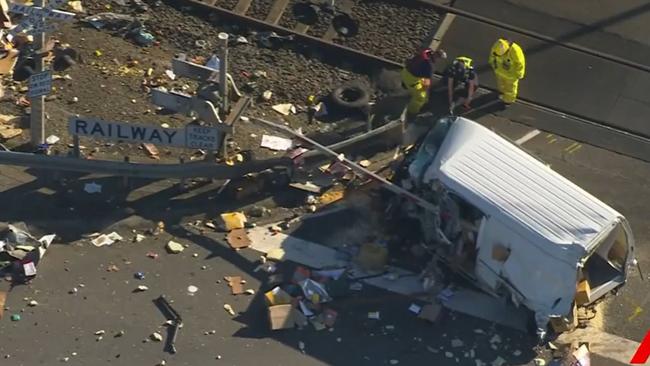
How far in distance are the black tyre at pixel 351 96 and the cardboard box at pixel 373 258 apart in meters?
2.86

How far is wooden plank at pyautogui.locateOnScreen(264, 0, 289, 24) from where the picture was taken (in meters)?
17.2

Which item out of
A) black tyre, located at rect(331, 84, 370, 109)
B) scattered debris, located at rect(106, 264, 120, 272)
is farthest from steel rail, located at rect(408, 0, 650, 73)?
scattered debris, located at rect(106, 264, 120, 272)

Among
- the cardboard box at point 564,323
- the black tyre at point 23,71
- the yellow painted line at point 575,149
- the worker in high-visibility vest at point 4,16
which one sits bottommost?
the cardboard box at point 564,323

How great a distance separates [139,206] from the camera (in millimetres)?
14055

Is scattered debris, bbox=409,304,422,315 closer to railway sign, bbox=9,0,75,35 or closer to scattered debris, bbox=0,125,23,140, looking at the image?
railway sign, bbox=9,0,75,35

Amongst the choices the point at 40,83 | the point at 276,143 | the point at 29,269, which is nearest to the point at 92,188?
the point at 40,83

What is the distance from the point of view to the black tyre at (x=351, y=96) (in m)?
15.7

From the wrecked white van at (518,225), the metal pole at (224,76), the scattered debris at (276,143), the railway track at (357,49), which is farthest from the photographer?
the railway track at (357,49)

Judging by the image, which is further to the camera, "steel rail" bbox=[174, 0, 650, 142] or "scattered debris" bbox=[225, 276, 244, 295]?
"steel rail" bbox=[174, 0, 650, 142]

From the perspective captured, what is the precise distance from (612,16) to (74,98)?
8.83m

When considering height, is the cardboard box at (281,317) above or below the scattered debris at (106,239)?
below

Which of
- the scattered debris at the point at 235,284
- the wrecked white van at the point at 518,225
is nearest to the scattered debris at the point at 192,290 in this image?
the scattered debris at the point at 235,284

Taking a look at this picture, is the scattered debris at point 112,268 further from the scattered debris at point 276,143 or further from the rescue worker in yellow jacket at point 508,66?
the rescue worker in yellow jacket at point 508,66

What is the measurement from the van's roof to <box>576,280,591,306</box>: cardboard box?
0.81m
